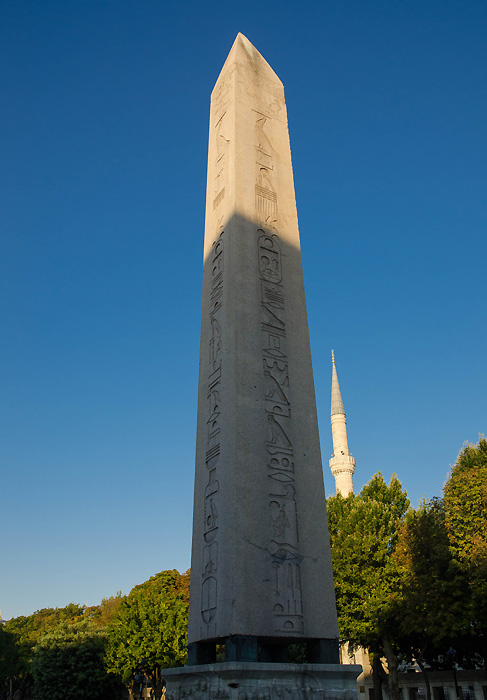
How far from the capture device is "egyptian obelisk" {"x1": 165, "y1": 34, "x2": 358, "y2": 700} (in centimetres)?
709

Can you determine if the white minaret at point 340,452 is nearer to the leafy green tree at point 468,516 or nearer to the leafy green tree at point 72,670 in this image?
the leafy green tree at point 72,670

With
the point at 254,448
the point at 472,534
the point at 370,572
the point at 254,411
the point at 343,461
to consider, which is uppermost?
the point at 343,461

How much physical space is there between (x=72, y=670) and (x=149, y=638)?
710cm

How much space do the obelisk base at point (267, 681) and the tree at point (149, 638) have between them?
22.4 metres

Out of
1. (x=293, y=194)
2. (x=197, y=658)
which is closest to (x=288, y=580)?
(x=197, y=658)

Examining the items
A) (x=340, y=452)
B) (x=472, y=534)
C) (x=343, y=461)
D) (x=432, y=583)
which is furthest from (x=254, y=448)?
(x=340, y=452)

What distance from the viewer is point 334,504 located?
102ft

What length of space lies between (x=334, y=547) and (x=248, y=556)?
2279 cm

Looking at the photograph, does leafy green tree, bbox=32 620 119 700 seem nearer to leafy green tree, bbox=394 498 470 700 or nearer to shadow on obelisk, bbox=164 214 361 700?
leafy green tree, bbox=394 498 470 700

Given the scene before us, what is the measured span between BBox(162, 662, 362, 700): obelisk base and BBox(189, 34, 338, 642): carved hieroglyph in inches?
16.0

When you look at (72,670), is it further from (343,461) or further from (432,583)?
(343,461)

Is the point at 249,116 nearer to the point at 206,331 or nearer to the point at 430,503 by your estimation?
the point at 206,331

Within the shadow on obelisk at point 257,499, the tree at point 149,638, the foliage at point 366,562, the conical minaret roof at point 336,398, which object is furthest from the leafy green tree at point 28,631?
the shadow on obelisk at point 257,499

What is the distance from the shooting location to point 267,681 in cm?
663
